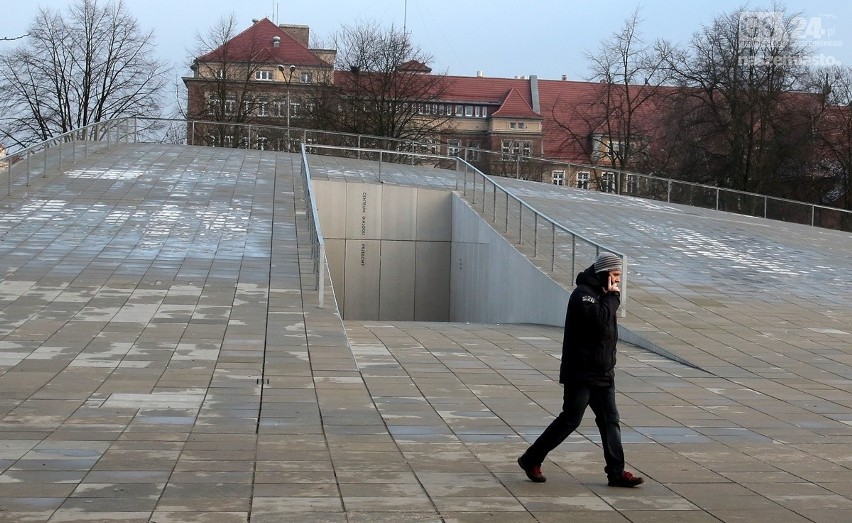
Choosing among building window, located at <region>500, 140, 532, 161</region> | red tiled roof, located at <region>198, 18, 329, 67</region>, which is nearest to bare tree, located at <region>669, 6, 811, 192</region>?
building window, located at <region>500, 140, 532, 161</region>

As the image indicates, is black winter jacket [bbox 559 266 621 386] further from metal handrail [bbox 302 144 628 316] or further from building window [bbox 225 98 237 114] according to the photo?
building window [bbox 225 98 237 114]

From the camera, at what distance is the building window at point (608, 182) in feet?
113

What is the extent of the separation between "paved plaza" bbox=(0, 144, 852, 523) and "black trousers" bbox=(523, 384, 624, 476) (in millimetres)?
227

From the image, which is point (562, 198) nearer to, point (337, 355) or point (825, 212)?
point (825, 212)

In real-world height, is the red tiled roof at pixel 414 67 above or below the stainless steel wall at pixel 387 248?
above

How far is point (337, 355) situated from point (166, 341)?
2.10 meters

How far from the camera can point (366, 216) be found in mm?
29891

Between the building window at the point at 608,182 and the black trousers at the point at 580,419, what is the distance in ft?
91.5

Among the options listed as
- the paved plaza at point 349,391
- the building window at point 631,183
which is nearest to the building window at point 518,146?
the building window at point 631,183

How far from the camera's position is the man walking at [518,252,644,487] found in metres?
7.03

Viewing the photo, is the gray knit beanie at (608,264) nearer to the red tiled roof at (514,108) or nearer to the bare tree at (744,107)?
the bare tree at (744,107)

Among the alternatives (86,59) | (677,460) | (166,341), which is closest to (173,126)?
(86,59)

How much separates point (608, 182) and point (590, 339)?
28.1 m

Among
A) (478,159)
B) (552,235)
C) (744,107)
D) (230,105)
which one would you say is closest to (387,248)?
(478,159)
